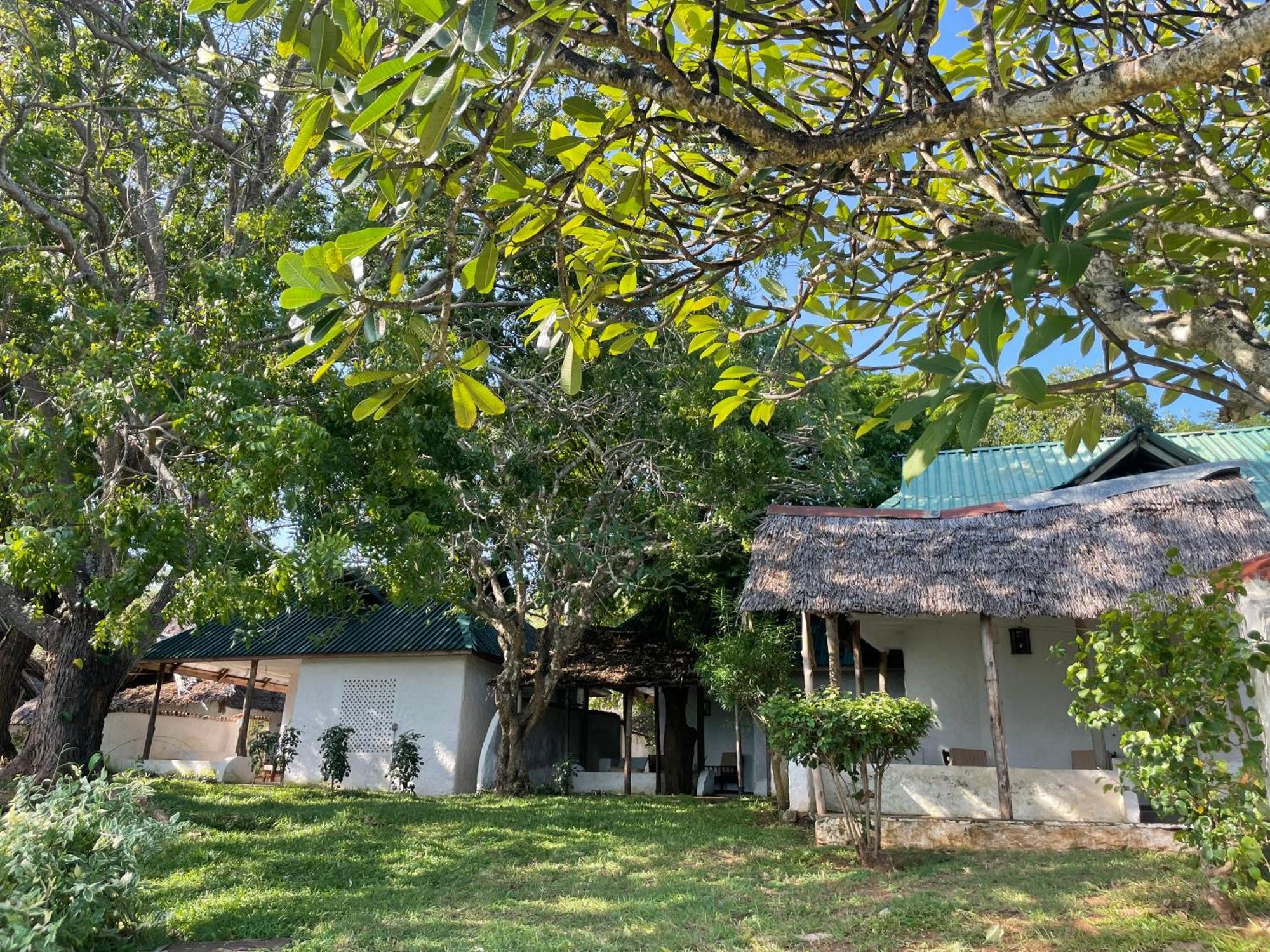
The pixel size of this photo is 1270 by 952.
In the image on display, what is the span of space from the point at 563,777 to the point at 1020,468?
368 inches

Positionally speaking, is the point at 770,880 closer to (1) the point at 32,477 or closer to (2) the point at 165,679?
(1) the point at 32,477

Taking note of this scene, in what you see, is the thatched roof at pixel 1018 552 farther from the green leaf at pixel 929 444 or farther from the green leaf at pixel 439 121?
the green leaf at pixel 439 121

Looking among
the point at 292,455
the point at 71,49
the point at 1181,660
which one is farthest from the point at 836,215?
the point at 71,49

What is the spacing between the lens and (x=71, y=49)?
8.74m

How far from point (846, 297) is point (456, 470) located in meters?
5.78

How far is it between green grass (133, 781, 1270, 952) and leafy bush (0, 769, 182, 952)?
2.18ft

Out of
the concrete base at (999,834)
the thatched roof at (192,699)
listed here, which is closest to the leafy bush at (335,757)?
the thatched roof at (192,699)

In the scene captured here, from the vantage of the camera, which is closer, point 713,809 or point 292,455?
point 292,455

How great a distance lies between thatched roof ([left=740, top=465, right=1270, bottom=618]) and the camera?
28.8 feet

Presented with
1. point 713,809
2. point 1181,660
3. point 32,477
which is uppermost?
point 32,477

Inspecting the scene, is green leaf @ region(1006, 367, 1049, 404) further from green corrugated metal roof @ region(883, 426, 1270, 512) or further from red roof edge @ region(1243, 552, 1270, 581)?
green corrugated metal roof @ region(883, 426, 1270, 512)

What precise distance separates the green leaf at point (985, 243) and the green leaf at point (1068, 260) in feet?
0.32

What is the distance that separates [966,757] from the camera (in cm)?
1069

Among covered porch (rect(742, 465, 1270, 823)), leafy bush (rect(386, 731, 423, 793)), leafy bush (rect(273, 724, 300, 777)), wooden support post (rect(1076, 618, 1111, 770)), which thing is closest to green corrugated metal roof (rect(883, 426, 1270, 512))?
covered porch (rect(742, 465, 1270, 823))
